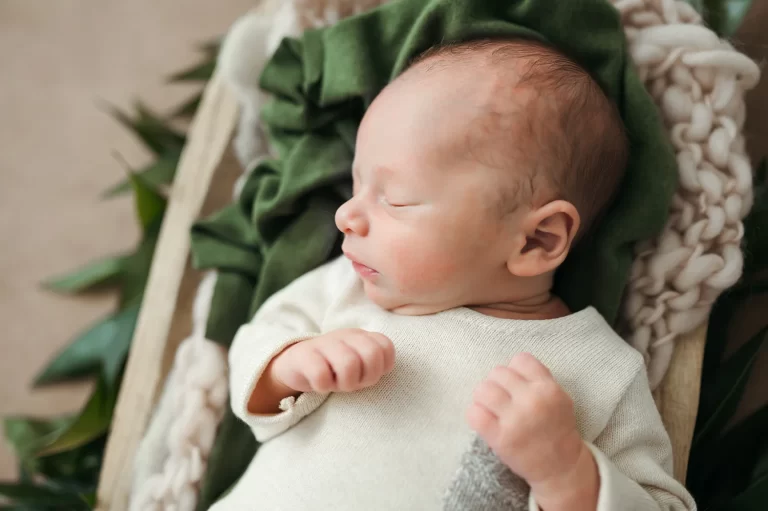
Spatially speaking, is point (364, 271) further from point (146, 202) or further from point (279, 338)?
point (146, 202)

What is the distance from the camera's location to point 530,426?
0.65m

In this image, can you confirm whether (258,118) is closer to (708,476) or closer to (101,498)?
(101,498)

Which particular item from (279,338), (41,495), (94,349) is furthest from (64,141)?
(279,338)

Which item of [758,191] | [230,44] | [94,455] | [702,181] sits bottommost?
[94,455]

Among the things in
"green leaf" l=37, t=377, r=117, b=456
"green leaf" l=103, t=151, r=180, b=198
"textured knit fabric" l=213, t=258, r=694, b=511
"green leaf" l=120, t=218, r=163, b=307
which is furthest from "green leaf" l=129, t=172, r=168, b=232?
"textured knit fabric" l=213, t=258, r=694, b=511

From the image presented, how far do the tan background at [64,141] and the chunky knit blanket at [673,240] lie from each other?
57 cm

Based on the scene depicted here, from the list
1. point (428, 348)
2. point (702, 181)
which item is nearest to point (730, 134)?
point (702, 181)

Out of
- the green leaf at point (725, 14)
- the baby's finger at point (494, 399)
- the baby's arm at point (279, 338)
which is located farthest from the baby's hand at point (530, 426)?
the green leaf at point (725, 14)

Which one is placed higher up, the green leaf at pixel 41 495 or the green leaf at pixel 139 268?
the green leaf at pixel 139 268

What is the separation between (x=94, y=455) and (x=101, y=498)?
298mm

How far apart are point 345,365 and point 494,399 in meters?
0.16

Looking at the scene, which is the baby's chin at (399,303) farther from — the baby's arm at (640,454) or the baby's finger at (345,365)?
the baby's arm at (640,454)

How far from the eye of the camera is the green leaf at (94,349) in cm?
128

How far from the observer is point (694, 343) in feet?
2.96
